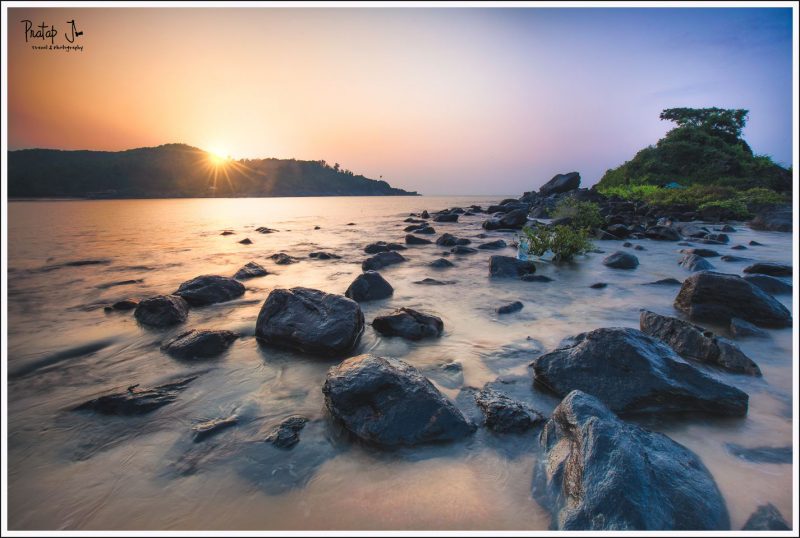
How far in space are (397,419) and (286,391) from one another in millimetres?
1265

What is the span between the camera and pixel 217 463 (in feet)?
8.14

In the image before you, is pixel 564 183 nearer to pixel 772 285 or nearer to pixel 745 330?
pixel 772 285

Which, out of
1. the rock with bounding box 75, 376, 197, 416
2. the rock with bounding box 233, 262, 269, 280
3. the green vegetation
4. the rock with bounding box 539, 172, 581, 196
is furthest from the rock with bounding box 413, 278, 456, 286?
the green vegetation

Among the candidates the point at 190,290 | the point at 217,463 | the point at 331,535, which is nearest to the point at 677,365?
the point at 331,535

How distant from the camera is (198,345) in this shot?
415 centimetres

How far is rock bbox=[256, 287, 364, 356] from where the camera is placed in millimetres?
4109

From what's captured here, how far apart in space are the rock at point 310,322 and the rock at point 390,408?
106 centimetres

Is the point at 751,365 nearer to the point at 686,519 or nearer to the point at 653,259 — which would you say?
the point at 686,519

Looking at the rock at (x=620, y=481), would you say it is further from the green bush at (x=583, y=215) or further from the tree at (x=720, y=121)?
the tree at (x=720, y=121)

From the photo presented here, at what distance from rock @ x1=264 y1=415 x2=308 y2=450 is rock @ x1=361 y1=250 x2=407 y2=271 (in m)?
6.43

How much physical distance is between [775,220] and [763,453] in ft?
65.3

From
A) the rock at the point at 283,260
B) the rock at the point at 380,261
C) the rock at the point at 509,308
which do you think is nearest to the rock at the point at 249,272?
the rock at the point at 283,260

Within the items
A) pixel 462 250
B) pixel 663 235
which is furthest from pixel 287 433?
pixel 663 235

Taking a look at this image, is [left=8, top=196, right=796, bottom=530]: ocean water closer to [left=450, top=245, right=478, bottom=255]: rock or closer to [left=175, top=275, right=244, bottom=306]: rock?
[left=175, top=275, right=244, bottom=306]: rock
